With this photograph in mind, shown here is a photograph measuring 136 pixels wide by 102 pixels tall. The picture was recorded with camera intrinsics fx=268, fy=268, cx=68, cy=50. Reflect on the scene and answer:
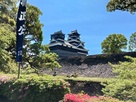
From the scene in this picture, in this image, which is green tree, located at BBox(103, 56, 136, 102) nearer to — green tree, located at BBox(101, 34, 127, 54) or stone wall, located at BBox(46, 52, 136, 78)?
stone wall, located at BBox(46, 52, 136, 78)

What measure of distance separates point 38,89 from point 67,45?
128 ft

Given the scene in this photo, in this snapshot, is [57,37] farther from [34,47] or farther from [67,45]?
[34,47]

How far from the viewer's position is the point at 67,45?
49.2m

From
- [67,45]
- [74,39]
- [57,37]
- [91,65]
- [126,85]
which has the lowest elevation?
[126,85]

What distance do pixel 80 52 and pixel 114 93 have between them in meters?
44.2

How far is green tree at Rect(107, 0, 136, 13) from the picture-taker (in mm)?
17352

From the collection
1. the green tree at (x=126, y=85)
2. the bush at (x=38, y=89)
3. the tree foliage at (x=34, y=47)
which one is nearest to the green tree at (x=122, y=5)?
the tree foliage at (x=34, y=47)

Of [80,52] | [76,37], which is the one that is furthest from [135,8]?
[76,37]

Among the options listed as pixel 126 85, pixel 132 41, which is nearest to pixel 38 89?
pixel 126 85

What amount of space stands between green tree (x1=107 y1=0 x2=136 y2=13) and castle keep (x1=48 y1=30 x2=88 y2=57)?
2230 cm

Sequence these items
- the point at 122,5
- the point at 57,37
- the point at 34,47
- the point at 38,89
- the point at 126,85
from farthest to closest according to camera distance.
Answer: the point at 57,37 < the point at 34,47 < the point at 122,5 < the point at 38,89 < the point at 126,85

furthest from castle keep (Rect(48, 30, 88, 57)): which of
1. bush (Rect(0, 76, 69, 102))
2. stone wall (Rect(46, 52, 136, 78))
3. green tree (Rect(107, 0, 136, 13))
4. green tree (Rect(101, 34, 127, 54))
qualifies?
bush (Rect(0, 76, 69, 102))

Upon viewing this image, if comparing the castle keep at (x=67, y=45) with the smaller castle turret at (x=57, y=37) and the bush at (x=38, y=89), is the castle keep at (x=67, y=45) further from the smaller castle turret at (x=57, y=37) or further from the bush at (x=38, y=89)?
the bush at (x=38, y=89)

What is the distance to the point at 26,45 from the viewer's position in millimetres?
19609
